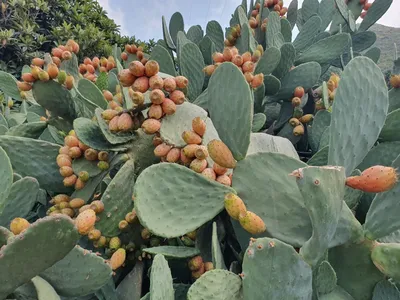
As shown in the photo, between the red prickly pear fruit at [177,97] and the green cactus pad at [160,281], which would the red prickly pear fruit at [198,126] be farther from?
the green cactus pad at [160,281]

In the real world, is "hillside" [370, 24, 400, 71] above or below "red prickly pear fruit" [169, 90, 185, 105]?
below

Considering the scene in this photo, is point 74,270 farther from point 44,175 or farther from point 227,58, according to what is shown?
point 227,58

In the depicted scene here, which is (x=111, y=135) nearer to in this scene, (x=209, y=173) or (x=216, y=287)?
(x=209, y=173)

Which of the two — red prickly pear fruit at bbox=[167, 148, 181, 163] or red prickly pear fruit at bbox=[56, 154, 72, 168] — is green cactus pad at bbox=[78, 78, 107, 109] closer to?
red prickly pear fruit at bbox=[56, 154, 72, 168]

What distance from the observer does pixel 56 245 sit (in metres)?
0.72

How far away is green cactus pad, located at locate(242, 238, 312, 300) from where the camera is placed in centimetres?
76

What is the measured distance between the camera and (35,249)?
70 cm

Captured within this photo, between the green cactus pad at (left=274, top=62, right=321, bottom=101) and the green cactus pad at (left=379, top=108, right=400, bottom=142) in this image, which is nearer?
the green cactus pad at (left=379, top=108, right=400, bottom=142)

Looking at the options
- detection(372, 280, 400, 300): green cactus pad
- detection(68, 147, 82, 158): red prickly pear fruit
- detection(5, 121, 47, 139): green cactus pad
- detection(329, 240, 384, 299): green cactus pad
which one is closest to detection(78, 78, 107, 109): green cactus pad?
detection(5, 121, 47, 139): green cactus pad

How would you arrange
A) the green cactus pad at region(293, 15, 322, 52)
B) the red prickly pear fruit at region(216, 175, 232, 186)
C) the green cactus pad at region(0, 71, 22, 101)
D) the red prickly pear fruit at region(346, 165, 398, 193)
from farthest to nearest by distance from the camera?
the green cactus pad at region(293, 15, 322, 52) → the green cactus pad at region(0, 71, 22, 101) → the red prickly pear fruit at region(216, 175, 232, 186) → the red prickly pear fruit at region(346, 165, 398, 193)

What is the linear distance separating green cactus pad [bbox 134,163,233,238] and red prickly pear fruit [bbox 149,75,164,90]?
0.20 meters

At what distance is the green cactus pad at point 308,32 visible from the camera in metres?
1.94

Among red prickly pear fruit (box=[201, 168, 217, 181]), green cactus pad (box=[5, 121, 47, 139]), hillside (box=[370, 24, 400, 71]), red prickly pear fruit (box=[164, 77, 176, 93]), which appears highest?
red prickly pear fruit (box=[164, 77, 176, 93])

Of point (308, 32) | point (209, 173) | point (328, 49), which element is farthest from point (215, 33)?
point (209, 173)
